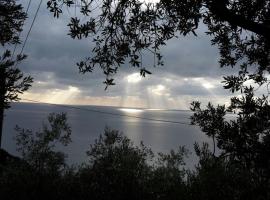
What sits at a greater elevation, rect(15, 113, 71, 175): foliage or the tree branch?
the tree branch

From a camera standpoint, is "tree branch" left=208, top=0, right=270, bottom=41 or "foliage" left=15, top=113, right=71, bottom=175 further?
"foliage" left=15, top=113, right=71, bottom=175

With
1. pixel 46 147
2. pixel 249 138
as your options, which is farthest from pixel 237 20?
pixel 46 147

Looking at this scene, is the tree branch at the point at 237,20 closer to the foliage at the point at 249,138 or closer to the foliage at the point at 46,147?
the foliage at the point at 249,138

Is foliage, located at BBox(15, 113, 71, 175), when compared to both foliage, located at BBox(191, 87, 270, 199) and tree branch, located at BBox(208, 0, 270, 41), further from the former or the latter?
tree branch, located at BBox(208, 0, 270, 41)

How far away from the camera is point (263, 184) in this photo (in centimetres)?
698

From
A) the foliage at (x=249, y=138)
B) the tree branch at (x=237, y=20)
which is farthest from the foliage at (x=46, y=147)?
the tree branch at (x=237, y=20)

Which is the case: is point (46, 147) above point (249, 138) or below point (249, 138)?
below

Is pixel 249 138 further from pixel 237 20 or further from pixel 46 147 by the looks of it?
A: pixel 46 147

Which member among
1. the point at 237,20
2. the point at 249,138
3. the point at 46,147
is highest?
the point at 237,20

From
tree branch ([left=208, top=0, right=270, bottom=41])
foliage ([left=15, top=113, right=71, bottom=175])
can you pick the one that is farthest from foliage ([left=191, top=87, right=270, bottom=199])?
foliage ([left=15, top=113, right=71, bottom=175])

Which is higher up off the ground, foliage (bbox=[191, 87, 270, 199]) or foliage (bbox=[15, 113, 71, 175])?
foliage (bbox=[191, 87, 270, 199])

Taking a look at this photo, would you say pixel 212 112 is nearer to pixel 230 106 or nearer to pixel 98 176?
pixel 230 106

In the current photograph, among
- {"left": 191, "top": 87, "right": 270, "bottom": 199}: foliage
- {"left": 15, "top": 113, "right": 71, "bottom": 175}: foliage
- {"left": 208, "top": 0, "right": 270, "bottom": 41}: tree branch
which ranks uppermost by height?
{"left": 208, "top": 0, "right": 270, "bottom": 41}: tree branch

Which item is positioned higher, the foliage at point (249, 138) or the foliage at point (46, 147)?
the foliage at point (249, 138)
